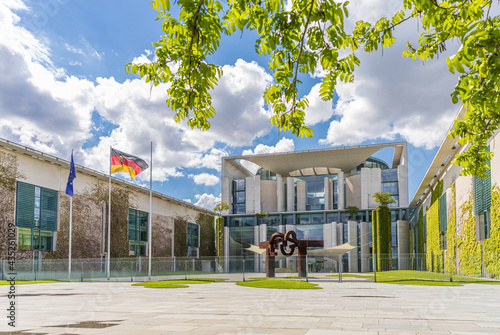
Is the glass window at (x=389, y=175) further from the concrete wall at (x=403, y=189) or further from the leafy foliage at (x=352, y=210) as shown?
the leafy foliage at (x=352, y=210)

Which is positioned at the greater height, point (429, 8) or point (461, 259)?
point (429, 8)

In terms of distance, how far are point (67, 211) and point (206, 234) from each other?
33.1 m

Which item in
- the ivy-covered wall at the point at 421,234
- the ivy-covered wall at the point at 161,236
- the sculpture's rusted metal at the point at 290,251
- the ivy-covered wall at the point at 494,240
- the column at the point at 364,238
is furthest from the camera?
the column at the point at 364,238

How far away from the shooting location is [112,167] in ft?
117

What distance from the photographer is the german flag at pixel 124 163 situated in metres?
35.6

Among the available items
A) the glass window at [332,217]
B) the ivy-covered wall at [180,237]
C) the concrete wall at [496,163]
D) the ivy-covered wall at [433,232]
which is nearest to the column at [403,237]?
the glass window at [332,217]

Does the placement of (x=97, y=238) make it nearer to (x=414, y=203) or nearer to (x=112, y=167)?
(x=112, y=167)

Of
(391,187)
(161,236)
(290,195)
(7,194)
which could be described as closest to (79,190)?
(7,194)

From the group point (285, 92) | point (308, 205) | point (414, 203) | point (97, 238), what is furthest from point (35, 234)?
point (414, 203)

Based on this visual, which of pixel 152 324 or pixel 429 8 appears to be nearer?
pixel 429 8

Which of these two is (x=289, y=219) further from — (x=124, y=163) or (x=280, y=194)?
(x=124, y=163)

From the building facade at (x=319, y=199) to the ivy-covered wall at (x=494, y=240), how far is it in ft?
104

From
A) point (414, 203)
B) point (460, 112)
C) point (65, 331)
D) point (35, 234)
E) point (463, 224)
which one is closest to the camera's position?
point (65, 331)

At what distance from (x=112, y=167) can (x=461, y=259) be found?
27027 millimetres
